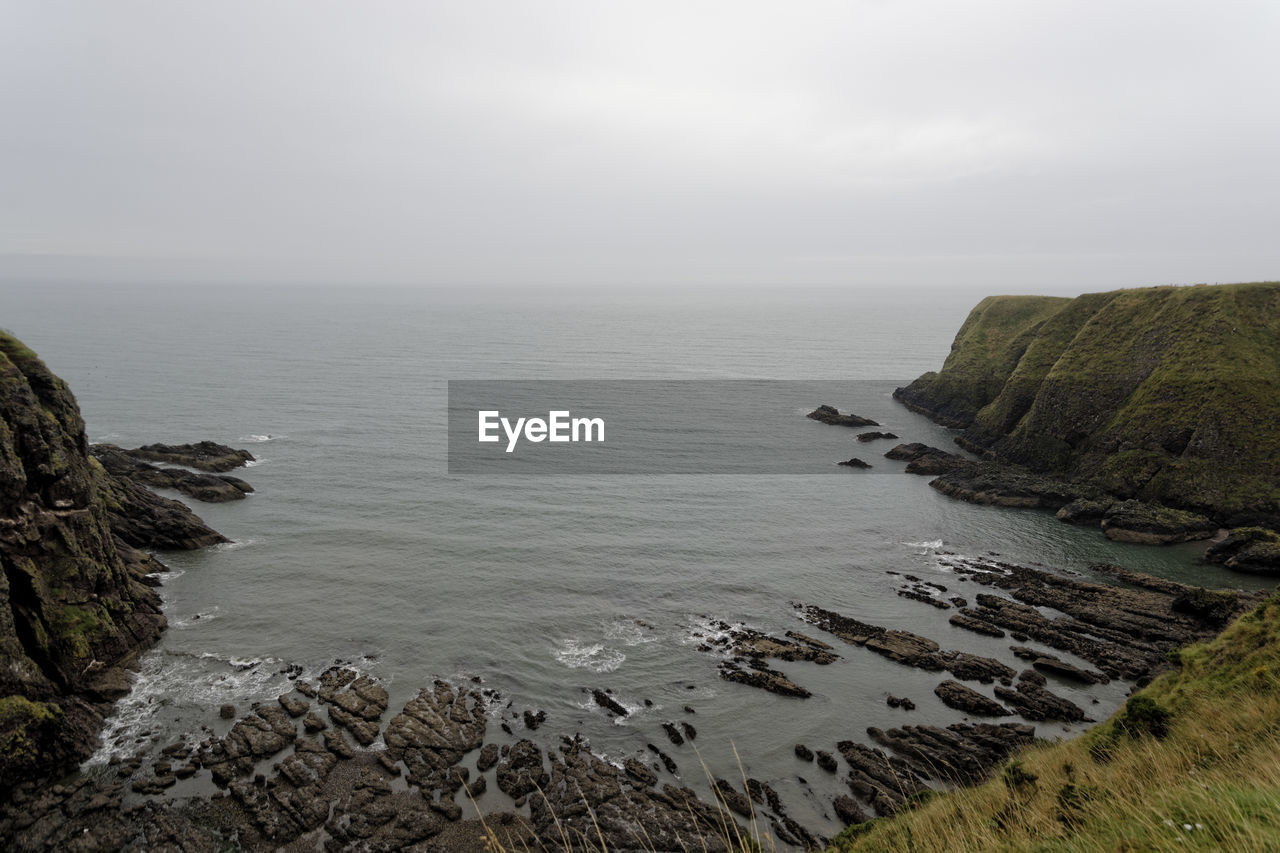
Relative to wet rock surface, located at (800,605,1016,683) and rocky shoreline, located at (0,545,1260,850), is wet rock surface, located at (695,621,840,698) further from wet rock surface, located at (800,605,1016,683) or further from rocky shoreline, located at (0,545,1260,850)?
wet rock surface, located at (800,605,1016,683)

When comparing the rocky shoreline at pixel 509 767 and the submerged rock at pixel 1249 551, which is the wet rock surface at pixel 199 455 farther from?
the submerged rock at pixel 1249 551

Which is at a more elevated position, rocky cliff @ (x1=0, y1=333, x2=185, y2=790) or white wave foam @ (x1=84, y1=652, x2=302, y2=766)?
rocky cliff @ (x1=0, y1=333, x2=185, y2=790)

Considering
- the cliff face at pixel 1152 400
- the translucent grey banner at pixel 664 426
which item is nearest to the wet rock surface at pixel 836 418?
the translucent grey banner at pixel 664 426

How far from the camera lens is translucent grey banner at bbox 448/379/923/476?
74062 millimetres

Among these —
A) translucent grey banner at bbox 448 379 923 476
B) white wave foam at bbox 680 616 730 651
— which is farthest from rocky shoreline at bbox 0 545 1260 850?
translucent grey banner at bbox 448 379 923 476

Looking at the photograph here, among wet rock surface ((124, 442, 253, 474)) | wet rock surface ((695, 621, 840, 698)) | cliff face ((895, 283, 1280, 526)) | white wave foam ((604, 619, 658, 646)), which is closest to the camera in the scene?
wet rock surface ((695, 621, 840, 698))

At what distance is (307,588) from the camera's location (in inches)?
1698

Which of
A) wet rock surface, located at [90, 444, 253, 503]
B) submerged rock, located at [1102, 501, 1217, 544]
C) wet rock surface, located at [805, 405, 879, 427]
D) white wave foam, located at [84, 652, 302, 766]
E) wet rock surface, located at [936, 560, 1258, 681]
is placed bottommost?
white wave foam, located at [84, 652, 302, 766]

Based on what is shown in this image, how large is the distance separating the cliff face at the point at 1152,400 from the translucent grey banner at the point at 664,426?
15411mm

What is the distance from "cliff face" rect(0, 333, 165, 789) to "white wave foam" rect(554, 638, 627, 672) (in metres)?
20.8

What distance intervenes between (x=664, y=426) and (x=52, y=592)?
65.6m

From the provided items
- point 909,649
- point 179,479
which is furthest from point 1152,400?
point 179,479

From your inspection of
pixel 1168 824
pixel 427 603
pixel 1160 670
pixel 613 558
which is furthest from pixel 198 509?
pixel 1160 670

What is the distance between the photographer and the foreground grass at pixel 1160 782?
8023mm
